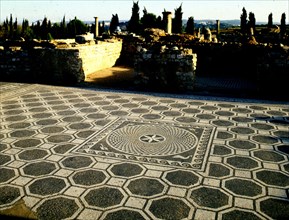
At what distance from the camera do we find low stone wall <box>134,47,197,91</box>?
29.2 ft

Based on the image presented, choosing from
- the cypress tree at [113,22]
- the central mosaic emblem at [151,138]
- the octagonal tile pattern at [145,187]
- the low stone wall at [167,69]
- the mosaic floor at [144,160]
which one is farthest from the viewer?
the cypress tree at [113,22]

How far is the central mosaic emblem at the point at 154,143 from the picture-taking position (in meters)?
4.27

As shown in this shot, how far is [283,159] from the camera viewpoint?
426 cm

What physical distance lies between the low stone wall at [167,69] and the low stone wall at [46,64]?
2.22m

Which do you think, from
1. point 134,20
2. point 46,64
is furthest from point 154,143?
point 134,20

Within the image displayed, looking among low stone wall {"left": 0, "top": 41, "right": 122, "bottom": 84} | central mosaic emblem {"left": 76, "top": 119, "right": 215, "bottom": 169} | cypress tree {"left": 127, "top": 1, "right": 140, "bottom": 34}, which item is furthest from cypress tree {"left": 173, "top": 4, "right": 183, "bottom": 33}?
central mosaic emblem {"left": 76, "top": 119, "right": 215, "bottom": 169}

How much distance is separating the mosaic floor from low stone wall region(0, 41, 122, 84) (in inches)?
115

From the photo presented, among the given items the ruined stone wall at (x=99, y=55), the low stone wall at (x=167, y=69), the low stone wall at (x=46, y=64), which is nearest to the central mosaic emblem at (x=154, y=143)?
the low stone wall at (x=167, y=69)

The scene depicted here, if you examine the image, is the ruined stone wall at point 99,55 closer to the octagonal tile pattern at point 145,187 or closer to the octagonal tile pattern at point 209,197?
the octagonal tile pattern at point 145,187

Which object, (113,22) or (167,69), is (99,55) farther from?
(113,22)

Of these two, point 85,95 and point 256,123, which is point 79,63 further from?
point 256,123

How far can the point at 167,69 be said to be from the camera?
909 cm

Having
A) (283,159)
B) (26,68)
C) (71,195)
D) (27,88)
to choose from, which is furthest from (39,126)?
(26,68)

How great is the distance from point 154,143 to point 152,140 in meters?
0.14
